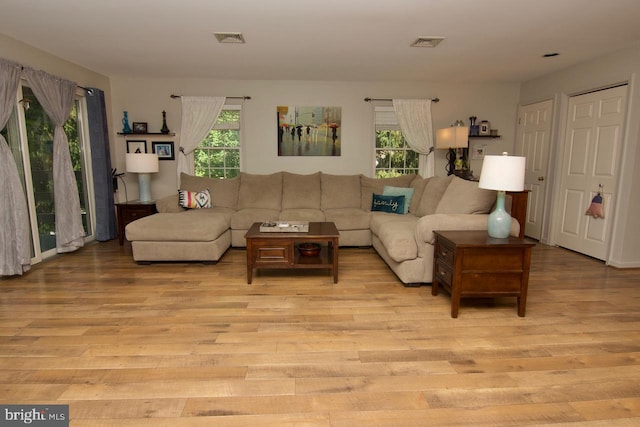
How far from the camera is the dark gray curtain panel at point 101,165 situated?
15.1 ft

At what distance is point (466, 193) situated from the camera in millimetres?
3244

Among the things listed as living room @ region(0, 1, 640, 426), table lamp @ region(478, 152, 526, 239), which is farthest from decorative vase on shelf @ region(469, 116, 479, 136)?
table lamp @ region(478, 152, 526, 239)

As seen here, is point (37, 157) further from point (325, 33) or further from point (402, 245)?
point (402, 245)

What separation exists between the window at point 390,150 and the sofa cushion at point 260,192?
166 centimetres

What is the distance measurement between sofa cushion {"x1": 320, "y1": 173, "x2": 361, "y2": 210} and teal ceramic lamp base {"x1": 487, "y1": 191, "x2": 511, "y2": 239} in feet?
7.76

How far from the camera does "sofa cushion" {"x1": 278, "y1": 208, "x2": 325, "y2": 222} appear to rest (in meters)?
4.38

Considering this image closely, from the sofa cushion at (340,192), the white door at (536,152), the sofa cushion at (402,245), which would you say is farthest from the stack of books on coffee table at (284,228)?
the white door at (536,152)

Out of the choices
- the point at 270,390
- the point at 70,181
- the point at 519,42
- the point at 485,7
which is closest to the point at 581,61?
the point at 519,42

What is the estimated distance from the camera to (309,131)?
17.5 ft

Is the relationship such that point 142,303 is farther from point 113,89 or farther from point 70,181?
point 113,89

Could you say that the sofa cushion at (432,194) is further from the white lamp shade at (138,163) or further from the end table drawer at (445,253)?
the white lamp shade at (138,163)

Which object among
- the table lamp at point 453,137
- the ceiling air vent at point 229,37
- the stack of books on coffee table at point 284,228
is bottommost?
the stack of books on coffee table at point 284,228

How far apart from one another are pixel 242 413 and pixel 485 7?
3.10 meters

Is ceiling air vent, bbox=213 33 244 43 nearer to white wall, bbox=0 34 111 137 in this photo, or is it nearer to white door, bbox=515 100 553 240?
white wall, bbox=0 34 111 137
